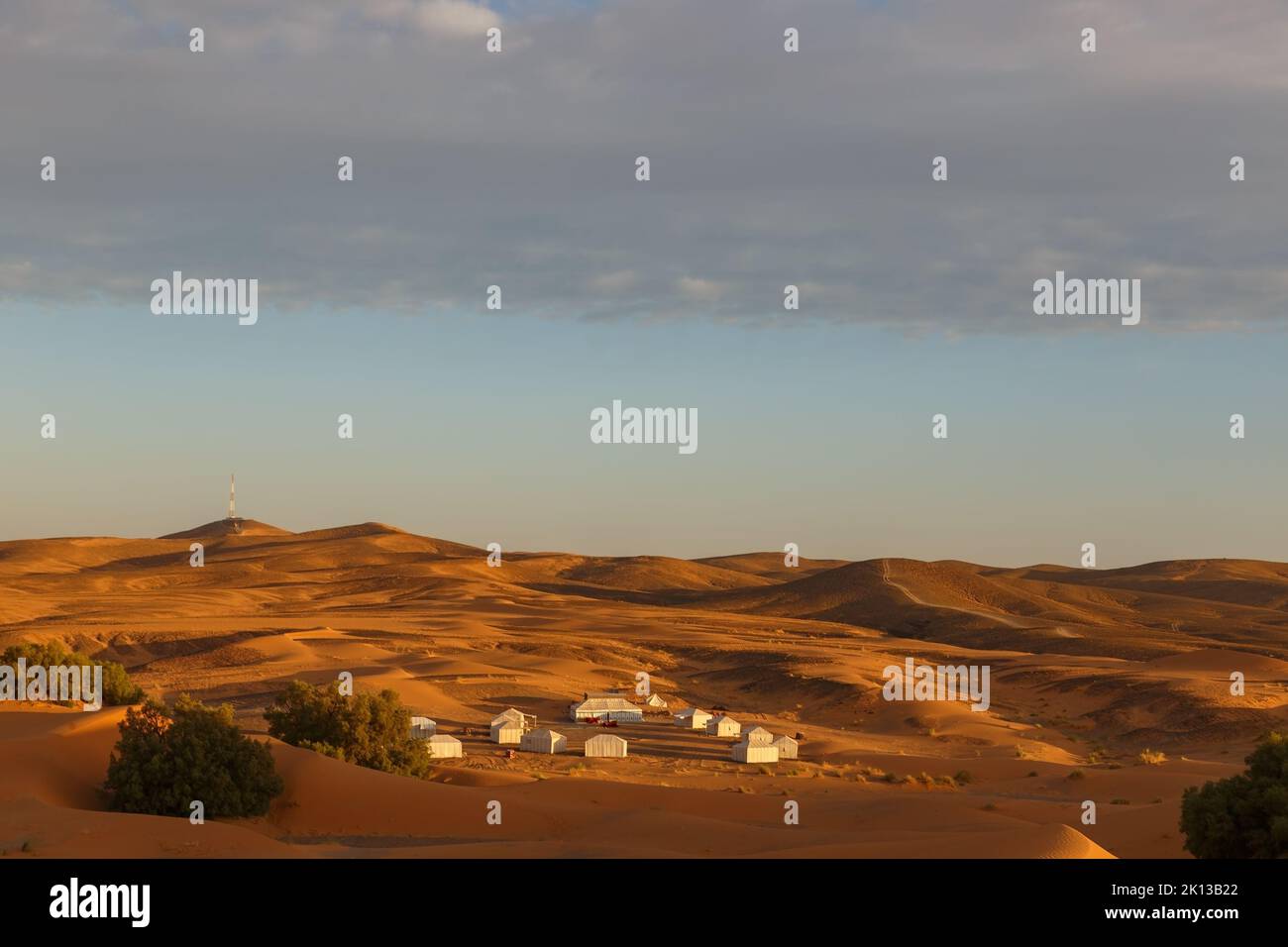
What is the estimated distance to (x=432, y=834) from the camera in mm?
26797

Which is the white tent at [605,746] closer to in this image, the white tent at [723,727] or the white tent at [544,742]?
the white tent at [544,742]

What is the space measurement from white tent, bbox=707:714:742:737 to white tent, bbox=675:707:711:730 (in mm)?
1793

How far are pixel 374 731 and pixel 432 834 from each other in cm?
904

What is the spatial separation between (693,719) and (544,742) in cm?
1091

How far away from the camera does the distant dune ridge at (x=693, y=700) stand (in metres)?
26.1

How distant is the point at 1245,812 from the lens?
22109mm

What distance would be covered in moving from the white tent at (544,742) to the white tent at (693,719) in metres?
9.28

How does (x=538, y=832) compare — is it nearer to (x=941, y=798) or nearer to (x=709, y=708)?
(x=941, y=798)

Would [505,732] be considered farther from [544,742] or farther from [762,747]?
[762,747]
